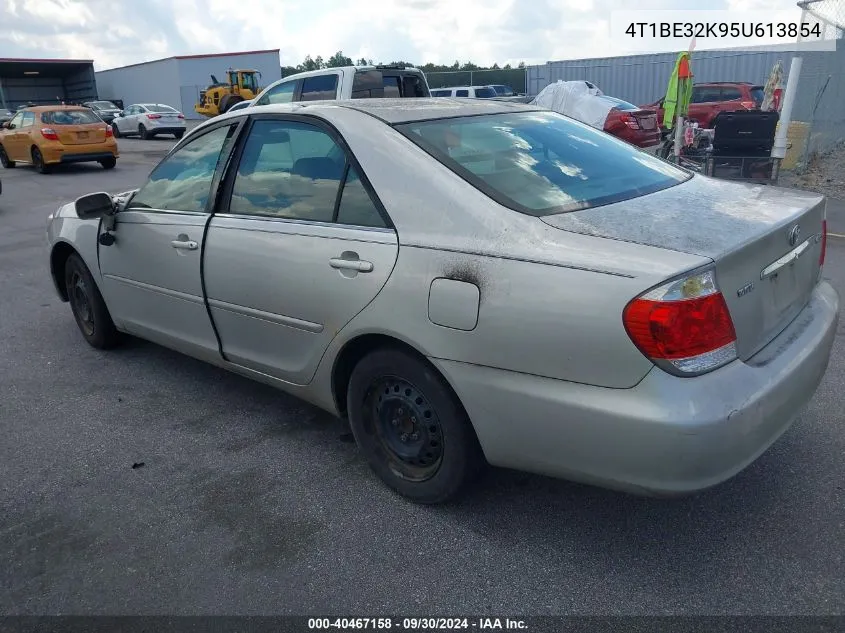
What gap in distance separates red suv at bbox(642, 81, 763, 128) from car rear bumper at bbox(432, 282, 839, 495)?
688 inches

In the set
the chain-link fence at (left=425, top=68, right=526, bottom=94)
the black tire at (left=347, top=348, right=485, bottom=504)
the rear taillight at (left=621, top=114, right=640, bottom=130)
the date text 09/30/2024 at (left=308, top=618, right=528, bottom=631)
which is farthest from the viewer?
the chain-link fence at (left=425, top=68, right=526, bottom=94)

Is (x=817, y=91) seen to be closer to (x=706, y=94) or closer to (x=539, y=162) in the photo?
(x=706, y=94)

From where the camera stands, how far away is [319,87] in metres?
11.1

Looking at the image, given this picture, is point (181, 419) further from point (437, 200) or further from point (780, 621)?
point (780, 621)

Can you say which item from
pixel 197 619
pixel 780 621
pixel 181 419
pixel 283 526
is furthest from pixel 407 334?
pixel 181 419

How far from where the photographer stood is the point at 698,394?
2100 millimetres

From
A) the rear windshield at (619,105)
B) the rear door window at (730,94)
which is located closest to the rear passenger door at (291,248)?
the rear windshield at (619,105)

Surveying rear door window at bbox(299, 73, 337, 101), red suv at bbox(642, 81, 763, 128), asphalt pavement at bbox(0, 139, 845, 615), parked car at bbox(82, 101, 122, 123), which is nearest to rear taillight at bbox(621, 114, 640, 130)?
red suv at bbox(642, 81, 763, 128)

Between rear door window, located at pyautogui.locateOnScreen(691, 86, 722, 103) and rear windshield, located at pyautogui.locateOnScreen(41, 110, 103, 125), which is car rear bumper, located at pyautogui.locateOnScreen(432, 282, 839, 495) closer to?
rear windshield, located at pyautogui.locateOnScreen(41, 110, 103, 125)

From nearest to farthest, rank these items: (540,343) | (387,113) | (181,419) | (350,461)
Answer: (540,343)
(387,113)
(350,461)
(181,419)

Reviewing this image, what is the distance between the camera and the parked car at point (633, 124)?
1544 centimetres

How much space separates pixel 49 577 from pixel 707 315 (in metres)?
2.50

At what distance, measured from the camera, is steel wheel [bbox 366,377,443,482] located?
107 inches

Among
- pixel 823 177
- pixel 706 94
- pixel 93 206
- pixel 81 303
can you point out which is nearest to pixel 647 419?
pixel 93 206
